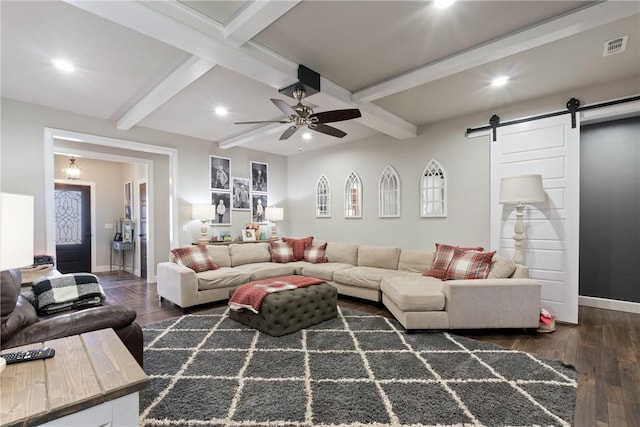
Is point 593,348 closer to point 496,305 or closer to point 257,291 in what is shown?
point 496,305

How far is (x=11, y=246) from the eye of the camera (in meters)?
1.04

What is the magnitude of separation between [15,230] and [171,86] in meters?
2.63

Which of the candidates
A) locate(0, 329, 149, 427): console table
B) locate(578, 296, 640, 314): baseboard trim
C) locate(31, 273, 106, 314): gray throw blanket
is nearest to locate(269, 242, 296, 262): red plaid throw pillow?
locate(31, 273, 106, 314): gray throw blanket

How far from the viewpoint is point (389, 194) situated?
5.37 metres

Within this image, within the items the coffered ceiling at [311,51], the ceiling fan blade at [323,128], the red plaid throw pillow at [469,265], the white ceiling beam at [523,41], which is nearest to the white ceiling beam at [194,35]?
the coffered ceiling at [311,51]

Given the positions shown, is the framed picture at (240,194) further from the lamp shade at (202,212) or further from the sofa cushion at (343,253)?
the sofa cushion at (343,253)

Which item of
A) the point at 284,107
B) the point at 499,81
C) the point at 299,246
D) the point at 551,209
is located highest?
the point at 499,81

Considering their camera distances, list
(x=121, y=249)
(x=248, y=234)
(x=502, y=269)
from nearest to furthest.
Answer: (x=502, y=269), (x=248, y=234), (x=121, y=249)

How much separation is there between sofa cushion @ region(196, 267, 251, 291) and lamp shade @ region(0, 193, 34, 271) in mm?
3060

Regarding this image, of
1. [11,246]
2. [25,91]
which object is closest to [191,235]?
[25,91]

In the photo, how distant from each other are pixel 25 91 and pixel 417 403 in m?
5.27

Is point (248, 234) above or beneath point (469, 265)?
above

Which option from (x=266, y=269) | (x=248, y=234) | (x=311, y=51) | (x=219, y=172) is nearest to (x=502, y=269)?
(x=311, y=51)

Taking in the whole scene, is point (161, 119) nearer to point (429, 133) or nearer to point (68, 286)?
point (68, 286)
